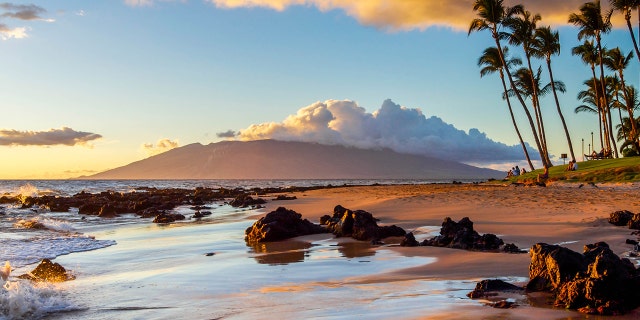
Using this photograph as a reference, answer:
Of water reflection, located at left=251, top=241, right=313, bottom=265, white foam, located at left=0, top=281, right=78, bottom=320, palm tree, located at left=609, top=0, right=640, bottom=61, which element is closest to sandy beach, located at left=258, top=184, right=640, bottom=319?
water reflection, located at left=251, top=241, right=313, bottom=265

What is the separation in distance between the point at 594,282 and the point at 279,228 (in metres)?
10.1

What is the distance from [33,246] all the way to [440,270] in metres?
12.7

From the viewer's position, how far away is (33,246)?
15977 mm

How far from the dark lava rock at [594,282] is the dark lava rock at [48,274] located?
8.36m

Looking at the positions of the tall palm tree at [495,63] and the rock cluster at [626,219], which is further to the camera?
the tall palm tree at [495,63]

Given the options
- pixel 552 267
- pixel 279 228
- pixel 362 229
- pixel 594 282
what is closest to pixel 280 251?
pixel 279 228

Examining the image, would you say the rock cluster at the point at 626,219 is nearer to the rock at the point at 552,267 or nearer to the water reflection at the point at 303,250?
the water reflection at the point at 303,250

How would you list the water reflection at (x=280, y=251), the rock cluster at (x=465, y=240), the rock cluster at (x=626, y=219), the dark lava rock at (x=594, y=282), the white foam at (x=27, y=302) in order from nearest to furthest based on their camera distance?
the dark lava rock at (x=594, y=282) → the white foam at (x=27, y=302) → the rock cluster at (x=465, y=240) → the water reflection at (x=280, y=251) → the rock cluster at (x=626, y=219)

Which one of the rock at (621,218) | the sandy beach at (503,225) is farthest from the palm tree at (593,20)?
the rock at (621,218)

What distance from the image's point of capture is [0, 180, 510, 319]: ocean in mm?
6695

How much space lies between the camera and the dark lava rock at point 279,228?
14.9 metres

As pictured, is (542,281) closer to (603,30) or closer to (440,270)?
(440,270)

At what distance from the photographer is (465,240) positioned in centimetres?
1130

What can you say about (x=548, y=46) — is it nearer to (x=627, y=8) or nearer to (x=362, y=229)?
(x=627, y=8)
